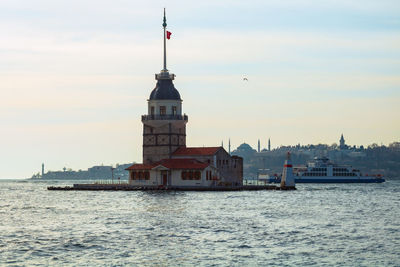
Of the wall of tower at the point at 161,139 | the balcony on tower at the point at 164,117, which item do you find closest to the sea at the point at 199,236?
the wall of tower at the point at 161,139

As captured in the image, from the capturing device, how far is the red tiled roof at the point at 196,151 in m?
112

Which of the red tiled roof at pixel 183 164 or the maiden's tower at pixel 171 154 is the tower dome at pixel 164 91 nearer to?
the maiden's tower at pixel 171 154

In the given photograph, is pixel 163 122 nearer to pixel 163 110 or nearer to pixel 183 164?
pixel 163 110

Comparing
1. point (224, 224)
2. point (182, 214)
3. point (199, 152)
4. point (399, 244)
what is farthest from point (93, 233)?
point (199, 152)

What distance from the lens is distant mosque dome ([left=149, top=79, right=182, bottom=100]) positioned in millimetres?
116250

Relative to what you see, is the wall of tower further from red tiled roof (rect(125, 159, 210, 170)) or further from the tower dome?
the tower dome

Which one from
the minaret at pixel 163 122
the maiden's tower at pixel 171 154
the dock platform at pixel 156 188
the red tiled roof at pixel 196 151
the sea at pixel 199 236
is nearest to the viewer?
the sea at pixel 199 236

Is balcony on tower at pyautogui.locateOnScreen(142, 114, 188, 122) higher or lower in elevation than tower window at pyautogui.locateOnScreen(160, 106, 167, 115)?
lower

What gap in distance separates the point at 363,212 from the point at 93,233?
30500mm

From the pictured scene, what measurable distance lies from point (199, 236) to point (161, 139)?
220 feet

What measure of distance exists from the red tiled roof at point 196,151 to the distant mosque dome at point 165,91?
8.31 m

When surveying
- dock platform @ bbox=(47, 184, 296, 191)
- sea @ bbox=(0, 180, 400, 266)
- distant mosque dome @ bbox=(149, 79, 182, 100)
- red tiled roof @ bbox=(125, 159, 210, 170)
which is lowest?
sea @ bbox=(0, 180, 400, 266)

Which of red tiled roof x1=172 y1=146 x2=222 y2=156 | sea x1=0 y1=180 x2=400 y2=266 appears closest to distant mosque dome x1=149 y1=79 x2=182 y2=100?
red tiled roof x1=172 y1=146 x2=222 y2=156

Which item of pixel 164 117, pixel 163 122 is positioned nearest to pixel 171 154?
pixel 163 122
